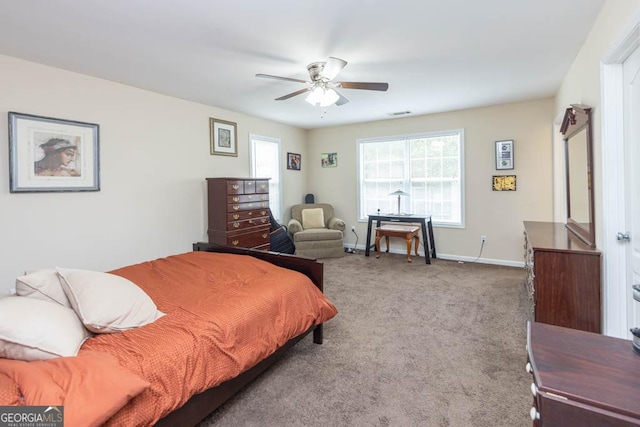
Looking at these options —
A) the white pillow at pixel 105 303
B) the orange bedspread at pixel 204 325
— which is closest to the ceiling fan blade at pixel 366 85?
the orange bedspread at pixel 204 325

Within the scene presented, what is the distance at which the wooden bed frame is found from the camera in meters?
1.50

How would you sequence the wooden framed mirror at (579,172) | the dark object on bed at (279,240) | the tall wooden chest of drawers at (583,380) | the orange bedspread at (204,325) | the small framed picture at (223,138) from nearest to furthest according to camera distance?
the tall wooden chest of drawers at (583,380) → the orange bedspread at (204,325) → the wooden framed mirror at (579,172) → the small framed picture at (223,138) → the dark object on bed at (279,240)

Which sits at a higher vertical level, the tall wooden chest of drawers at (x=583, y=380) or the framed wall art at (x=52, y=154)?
the framed wall art at (x=52, y=154)

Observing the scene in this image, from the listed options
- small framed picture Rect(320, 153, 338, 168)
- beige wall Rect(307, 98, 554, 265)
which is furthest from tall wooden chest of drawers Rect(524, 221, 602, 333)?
small framed picture Rect(320, 153, 338, 168)

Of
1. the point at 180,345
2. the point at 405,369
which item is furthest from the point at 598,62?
the point at 180,345

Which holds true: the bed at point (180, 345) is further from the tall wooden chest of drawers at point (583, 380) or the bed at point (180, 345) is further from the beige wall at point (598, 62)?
the beige wall at point (598, 62)

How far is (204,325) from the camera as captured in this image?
1.65m

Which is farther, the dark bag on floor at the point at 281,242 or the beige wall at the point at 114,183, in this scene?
→ the dark bag on floor at the point at 281,242

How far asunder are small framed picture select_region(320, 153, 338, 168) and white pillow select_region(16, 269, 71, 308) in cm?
528

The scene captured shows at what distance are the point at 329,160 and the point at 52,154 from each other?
4.48 m

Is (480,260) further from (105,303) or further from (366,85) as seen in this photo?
(105,303)

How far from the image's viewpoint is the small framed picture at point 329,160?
21.2 ft

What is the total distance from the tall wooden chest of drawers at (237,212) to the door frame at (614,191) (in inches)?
151

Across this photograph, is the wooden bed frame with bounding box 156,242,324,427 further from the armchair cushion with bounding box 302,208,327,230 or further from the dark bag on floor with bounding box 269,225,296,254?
the armchair cushion with bounding box 302,208,327,230
